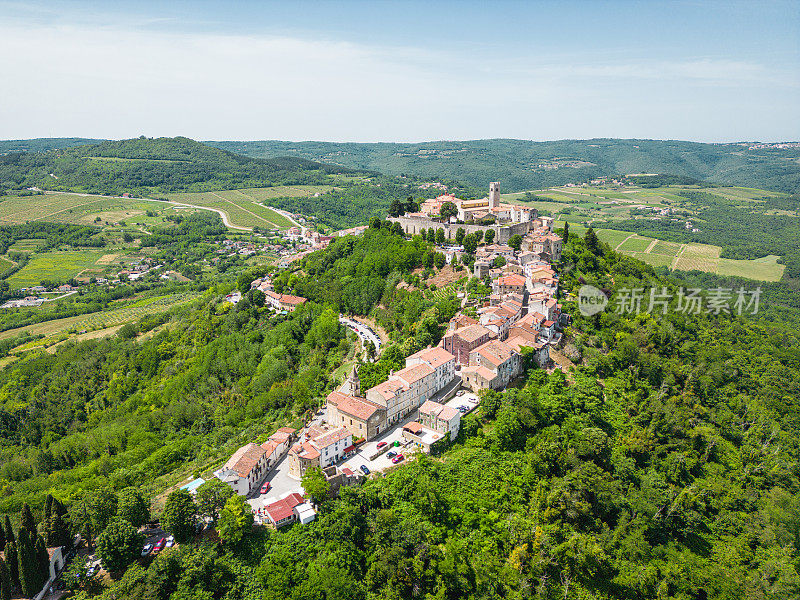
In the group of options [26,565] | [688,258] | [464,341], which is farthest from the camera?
[688,258]

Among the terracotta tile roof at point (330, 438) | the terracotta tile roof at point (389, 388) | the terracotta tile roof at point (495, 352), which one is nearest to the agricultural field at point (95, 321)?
the terracotta tile roof at point (389, 388)

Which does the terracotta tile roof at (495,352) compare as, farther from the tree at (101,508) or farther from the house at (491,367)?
the tree at (101,508)

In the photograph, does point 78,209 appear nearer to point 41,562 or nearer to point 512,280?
point 512,280

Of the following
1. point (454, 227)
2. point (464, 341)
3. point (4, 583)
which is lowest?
point (4, 583)

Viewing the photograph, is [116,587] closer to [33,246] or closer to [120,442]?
[120,442]

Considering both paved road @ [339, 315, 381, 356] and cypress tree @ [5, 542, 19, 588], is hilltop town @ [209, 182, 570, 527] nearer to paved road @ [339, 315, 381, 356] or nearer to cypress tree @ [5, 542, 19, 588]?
paved road @ [339, 315, 381, 356]

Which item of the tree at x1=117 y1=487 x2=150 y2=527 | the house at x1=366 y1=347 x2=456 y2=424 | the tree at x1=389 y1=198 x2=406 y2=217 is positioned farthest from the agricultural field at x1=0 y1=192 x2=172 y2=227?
the tree at x1=117 y1=487 x2=150 y2=527

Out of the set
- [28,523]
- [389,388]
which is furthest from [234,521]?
[389,388]
